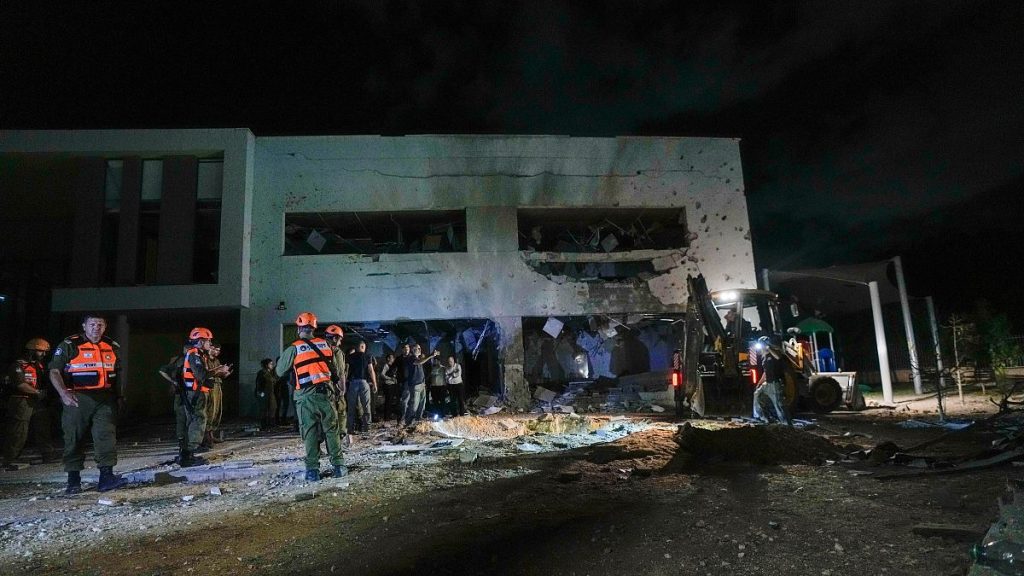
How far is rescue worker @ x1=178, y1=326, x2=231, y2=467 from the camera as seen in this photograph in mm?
7715

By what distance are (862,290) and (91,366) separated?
2008 cm

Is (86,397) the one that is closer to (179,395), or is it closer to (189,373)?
(189,373)

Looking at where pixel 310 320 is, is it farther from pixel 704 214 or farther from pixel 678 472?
pixel 704 214

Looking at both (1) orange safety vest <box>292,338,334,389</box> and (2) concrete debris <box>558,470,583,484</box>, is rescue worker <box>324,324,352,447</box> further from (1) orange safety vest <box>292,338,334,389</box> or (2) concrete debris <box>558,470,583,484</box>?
(2) concrete debris <box>558,470,583,484</box>

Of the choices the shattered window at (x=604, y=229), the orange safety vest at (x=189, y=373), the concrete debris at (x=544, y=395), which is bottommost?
the concrete debris at (x=544, y=395)

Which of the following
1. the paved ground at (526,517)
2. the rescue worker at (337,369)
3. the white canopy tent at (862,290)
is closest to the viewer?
the paved ground at (526,517)

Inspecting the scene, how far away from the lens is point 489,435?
982 centimetres

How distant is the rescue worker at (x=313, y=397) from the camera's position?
614 cm

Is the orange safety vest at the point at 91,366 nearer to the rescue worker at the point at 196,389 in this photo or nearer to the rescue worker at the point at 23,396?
the rescue worker at the point at 196,389

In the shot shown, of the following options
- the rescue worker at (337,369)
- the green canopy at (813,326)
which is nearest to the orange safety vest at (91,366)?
the rescue worker at (337,369)

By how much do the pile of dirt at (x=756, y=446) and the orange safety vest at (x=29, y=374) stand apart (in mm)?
9700

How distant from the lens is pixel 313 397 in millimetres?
6227

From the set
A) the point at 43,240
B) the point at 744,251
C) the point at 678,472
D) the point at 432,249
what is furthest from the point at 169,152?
the point at 744,251

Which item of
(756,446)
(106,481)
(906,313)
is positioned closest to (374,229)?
(106,481)
